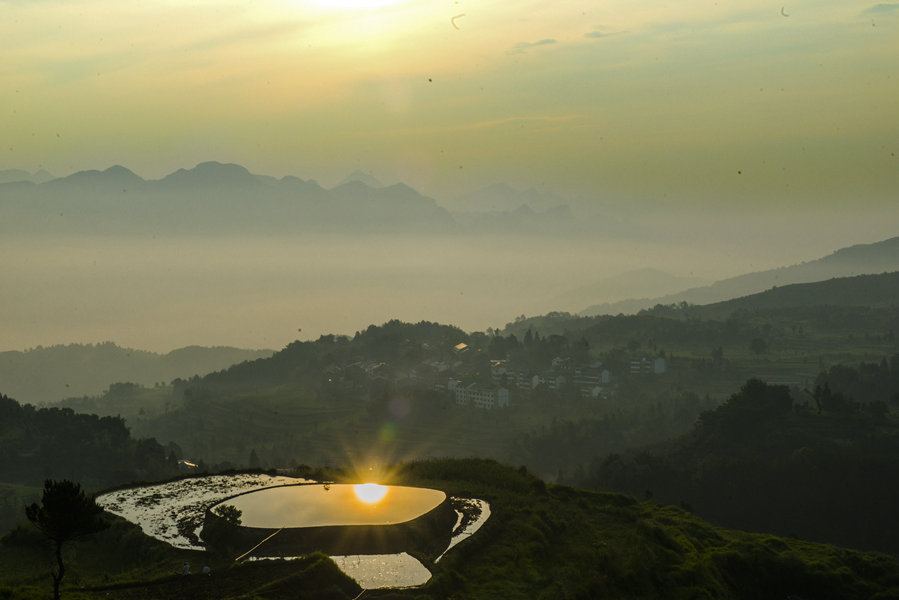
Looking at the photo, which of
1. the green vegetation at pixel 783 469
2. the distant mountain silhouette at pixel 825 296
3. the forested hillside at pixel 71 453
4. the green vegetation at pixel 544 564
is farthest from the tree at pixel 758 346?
the green vegetation at pixel 544 564

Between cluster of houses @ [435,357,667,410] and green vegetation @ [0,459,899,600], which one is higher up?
cluster of houses @ [435,357,667,410]

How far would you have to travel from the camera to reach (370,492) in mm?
32719

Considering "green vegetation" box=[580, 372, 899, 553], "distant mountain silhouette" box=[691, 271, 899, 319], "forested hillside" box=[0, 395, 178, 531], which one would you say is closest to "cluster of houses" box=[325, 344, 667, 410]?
"green vegetation" box=[580, 372, 899, 553]

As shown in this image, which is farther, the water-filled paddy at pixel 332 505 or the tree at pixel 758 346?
the tree at pixel 758 346

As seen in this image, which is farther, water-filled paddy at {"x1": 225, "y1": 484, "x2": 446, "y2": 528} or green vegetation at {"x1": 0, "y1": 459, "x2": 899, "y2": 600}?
water-filled paddy at {"x1": 225, "y1": 484, "x2": 446, "y2": 528}

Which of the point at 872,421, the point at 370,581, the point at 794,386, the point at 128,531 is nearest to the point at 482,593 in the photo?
the point at 370,581

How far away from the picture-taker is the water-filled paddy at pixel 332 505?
28031 mm

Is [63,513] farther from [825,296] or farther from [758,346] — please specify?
[825,296]

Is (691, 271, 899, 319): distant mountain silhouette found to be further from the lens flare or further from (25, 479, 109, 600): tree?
(25, 479, 109, 600): tree

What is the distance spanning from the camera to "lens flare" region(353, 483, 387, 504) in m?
31.4

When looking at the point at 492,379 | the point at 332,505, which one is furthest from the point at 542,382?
the point at 332,505

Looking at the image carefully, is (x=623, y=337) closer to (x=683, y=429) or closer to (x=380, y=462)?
(x=683, y=429)

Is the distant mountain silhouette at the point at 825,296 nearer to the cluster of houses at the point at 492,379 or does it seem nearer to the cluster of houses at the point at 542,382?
the cluster of houses at the point at 542,382

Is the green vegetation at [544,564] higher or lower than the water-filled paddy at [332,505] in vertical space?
lower
